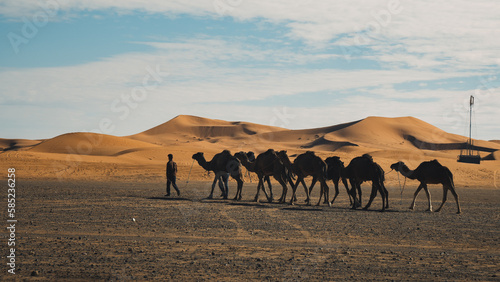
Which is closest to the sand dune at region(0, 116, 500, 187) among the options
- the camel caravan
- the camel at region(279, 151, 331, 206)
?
the camel caravan

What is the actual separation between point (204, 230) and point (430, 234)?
6296 millimetres

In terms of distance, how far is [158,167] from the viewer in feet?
159

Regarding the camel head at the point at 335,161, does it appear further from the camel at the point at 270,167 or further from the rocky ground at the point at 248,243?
the rocky ground at the point at 248,243

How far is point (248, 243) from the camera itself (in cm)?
1274

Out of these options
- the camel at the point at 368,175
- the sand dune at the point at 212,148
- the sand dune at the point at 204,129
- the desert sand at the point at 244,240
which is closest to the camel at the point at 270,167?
the desert sand at the point at 244,240

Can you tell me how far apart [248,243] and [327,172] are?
37.6ft

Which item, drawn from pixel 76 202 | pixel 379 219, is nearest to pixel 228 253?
pixel 379 219

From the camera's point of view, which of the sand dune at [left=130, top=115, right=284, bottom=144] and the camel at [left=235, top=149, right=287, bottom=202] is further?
the sand dune at [left=130, top=115, right=284, bottom=144]

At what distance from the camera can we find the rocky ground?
970 centimetres

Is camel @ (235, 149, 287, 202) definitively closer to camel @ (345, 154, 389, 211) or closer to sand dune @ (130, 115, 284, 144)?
camel @ (345, 154, 389, 211)

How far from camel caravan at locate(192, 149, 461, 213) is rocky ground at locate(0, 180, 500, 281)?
1.33 meters

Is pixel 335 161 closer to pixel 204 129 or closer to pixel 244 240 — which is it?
pixel 244 240

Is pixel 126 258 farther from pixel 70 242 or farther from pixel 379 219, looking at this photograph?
pixel 379 219

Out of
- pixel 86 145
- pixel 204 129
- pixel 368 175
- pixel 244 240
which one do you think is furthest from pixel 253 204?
pixel 204 129
